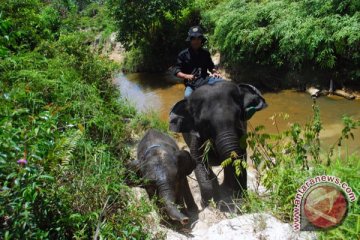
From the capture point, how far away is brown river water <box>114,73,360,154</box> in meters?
10.2

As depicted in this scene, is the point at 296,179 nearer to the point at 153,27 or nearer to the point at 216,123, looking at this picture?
the point at 216,123

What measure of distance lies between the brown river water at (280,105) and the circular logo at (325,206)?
2.89 meters

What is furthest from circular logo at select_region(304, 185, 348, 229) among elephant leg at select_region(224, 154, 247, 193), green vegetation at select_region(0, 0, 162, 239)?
elephant leg at select_region(224, 154, 247, 193)

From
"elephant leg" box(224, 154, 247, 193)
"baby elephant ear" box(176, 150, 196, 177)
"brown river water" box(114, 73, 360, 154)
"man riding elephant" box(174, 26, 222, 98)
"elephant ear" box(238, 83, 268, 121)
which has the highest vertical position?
"man riding elephant" box(174, 26, 222, 98)

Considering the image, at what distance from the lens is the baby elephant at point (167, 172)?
5.75 m

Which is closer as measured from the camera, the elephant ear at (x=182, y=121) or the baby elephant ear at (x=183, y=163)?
the baby elephant ear at (x=183, y=163)

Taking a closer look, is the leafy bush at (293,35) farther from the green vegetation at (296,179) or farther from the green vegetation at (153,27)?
the green vegetation at (296,179)

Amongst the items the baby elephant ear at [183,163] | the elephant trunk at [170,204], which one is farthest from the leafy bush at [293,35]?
the elephant trunk at [170,204]

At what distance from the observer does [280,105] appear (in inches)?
513

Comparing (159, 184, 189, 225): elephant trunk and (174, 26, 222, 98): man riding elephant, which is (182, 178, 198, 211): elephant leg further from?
(174, 26, 222, 98): man riding elephant

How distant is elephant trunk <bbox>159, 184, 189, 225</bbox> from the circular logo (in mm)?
1916

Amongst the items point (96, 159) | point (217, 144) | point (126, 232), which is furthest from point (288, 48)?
point (126, 232)

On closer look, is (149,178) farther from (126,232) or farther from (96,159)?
(126,232)

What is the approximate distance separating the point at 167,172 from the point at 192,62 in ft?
8.82
